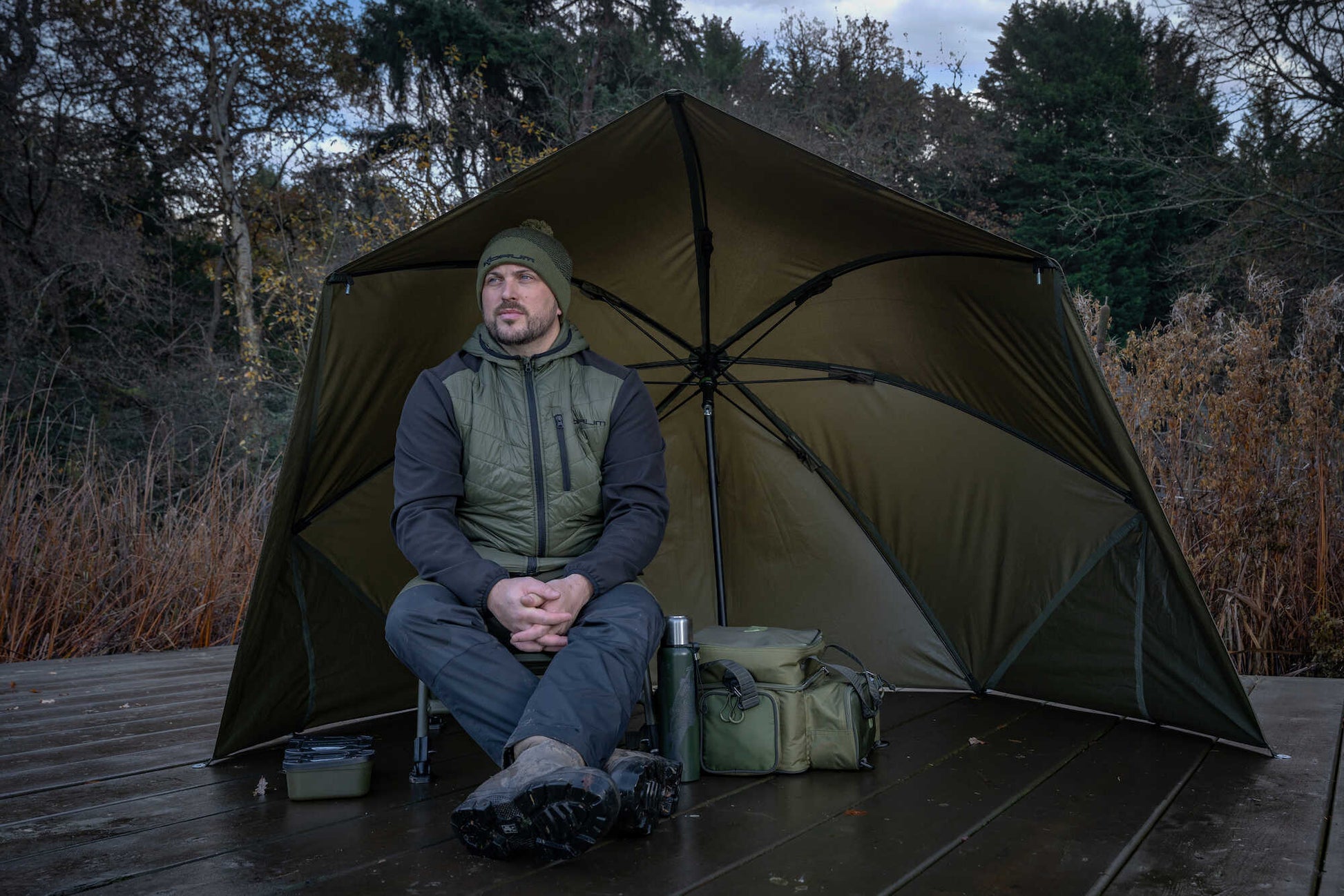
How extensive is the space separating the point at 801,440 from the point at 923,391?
532mm

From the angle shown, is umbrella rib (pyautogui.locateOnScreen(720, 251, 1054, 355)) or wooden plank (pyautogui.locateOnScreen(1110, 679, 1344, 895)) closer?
wooden plank (pyautogui.locateOnScreen(1110, 679, 1344, 895))

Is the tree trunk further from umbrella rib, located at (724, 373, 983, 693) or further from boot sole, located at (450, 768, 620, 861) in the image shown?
boot sole, located at (450, 768, 620, 861)

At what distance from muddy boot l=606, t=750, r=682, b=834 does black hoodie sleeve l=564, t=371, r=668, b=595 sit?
525 millimetres

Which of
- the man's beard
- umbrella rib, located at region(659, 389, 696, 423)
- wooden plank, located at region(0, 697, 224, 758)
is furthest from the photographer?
umbrella rib, located at region(659, 389, 696, 423)

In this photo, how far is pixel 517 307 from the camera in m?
2.81

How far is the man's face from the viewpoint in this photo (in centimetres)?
280

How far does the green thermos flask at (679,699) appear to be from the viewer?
269 centimetres

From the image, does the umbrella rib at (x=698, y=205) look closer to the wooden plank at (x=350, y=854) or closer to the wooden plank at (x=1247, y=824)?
the wooden plank at (x=350, y=854)

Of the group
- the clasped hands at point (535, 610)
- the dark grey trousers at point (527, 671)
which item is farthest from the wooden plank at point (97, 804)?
the clasped hands at point (535, 610)

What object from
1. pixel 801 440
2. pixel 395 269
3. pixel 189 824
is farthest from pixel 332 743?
pixel 801 440

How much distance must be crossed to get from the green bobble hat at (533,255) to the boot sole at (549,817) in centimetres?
147

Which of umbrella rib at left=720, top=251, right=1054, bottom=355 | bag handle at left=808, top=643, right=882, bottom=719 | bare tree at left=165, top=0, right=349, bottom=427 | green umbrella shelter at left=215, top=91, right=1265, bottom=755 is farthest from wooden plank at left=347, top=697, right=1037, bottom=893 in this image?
bare tree at left=165, top=0, right=349, bottom=427

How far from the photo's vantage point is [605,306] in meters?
3.69

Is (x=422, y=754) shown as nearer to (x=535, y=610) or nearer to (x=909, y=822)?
(x=535, y=610)
